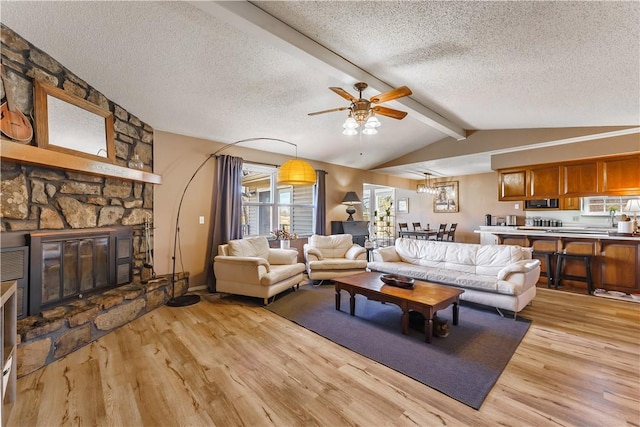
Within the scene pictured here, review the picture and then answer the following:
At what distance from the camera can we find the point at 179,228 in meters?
4.38

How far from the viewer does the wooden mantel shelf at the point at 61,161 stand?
2236 millimetres

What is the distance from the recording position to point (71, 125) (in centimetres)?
288

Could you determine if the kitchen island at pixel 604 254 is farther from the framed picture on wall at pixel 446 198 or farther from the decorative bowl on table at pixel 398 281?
the framed picture on wall at pixel 446 198

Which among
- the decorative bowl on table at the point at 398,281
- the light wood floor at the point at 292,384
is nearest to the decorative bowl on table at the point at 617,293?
the light wood floor at the point at 292,384

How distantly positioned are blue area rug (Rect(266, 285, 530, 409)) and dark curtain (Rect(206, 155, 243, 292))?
1.60m

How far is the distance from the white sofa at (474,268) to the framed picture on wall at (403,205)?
528cm

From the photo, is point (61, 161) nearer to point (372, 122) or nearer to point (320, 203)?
point (372, 122)

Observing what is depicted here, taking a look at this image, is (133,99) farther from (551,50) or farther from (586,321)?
(586,321)

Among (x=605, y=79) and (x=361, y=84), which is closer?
(x=605, y=79)

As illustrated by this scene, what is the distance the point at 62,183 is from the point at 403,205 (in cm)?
941

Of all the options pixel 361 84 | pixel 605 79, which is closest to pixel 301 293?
pixel 361 84

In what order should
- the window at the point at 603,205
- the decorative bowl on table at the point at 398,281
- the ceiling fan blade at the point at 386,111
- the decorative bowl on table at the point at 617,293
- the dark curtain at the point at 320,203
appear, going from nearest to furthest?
the ceiling fan blade at the point at 386,111
the decorative bowl on table at the point at 398,281
the decorative bowl on table at the point at 617,293
the window at the point at 603,205
the dark curtain at the point at 320,203

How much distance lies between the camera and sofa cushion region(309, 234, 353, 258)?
5355 millimetres

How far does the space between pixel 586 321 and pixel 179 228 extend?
5.75 metres
